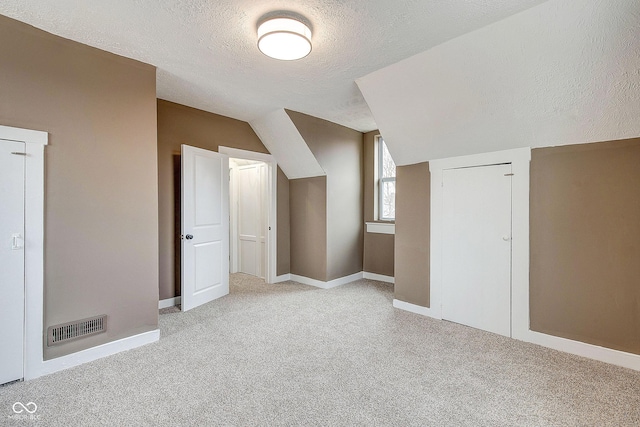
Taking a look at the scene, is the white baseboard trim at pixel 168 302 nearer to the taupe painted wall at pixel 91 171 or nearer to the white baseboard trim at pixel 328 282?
the taupe painted wall at pixel 91 171

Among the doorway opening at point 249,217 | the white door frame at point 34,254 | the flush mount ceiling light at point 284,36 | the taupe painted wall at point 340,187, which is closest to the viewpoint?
the flush mount ceiling light at point 284,36

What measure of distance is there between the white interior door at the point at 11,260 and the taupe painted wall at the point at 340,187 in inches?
114

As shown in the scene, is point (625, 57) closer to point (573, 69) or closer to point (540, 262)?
point (573, 69)

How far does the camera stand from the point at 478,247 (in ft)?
10.3

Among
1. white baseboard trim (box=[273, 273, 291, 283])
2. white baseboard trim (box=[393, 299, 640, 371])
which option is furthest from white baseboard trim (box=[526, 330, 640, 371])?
white baseboard trim (box=[273, 273, 291, 283])

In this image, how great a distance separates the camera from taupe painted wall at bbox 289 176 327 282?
4688 millimetres

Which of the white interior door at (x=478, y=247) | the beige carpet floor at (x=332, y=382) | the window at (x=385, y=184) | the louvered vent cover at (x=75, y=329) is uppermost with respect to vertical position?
the window at (x=385, y=184)

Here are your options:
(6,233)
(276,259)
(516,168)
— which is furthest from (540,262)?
(6,233)

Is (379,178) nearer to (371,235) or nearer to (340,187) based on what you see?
(340,187)

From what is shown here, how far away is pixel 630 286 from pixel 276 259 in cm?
407

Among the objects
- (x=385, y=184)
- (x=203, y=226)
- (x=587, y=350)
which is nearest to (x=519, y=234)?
(x=587, y=350)

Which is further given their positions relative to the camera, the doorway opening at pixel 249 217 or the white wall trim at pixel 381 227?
the doorway opening at pixel 249 217

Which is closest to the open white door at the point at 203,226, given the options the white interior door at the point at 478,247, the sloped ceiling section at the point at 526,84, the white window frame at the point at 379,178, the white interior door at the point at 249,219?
the white interior door at the point at 249,219

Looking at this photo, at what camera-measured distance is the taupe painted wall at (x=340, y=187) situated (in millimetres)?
4500
